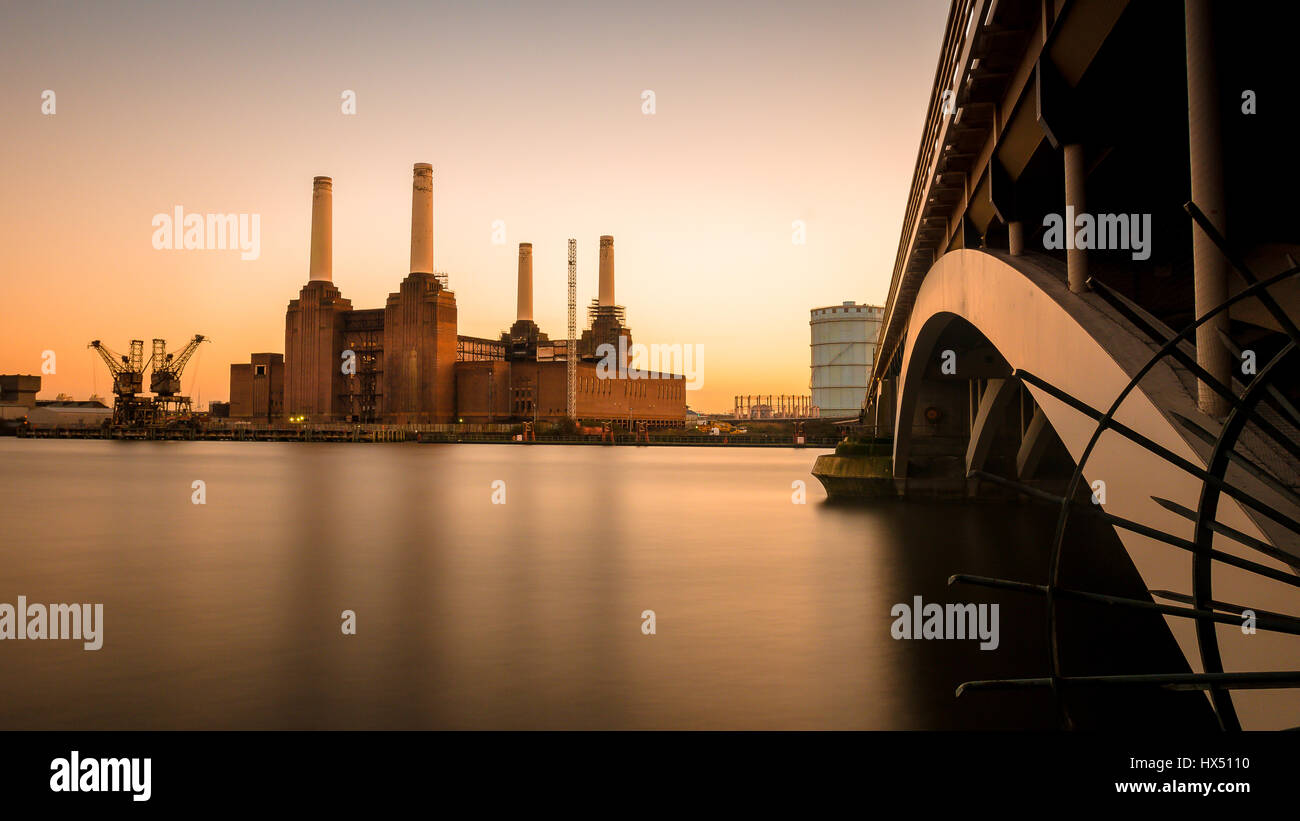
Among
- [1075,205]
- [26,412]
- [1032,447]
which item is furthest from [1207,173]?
[26,412]

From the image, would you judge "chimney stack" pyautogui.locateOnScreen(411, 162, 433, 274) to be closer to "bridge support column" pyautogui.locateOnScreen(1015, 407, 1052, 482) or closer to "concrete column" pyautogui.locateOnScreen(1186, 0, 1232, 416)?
"bridge support column" pyautogui.locateOnScreen(1015, 407, 1052, 482)

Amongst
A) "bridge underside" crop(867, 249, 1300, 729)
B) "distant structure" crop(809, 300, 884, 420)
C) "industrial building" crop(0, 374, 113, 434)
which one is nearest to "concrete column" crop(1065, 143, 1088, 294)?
"bridge underside" crop(867, 249, 1300, 729)

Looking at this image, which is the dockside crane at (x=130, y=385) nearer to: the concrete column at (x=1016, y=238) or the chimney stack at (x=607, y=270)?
the chimney stack at (x=607, y=270)

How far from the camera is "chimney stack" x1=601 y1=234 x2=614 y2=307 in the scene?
558 feet

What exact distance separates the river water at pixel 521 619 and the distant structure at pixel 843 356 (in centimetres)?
12612

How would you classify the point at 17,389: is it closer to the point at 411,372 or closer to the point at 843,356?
the point at 411,372

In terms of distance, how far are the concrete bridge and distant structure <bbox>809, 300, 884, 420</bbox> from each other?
14253 centimetres

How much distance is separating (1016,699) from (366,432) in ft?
451

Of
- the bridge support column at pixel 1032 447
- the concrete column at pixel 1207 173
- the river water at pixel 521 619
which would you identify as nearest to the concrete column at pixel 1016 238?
the river water at pixel 521 619

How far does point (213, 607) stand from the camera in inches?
565

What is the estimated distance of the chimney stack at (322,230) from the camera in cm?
13462

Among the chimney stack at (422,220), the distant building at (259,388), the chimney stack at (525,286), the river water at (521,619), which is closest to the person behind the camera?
the river water at (521,619)

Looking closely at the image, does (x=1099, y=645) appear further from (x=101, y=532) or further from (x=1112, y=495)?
Answer: (x=101, y=532)

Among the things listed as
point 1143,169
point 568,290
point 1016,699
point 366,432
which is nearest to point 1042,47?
point 1143,169
